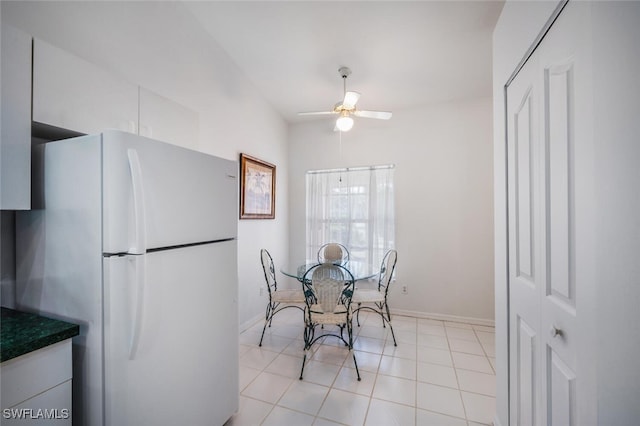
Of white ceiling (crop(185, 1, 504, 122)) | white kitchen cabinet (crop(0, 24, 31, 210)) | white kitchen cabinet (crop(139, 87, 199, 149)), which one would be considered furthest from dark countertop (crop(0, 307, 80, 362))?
white ceiling (crop(185, 1, 504, 122))

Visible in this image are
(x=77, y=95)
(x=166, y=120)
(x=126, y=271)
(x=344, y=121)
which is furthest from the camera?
(x=344, y=121)

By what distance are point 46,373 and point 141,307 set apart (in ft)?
1.25

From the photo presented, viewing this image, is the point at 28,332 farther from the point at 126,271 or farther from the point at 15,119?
the point at 15,119

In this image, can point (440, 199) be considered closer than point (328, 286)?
No

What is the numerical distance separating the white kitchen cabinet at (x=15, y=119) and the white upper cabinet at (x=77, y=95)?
0.03m

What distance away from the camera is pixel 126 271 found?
1.06 m

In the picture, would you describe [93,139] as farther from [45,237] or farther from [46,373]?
[46,373]

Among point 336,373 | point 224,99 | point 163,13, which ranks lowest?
point 336,373

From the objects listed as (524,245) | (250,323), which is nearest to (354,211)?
(250,323)

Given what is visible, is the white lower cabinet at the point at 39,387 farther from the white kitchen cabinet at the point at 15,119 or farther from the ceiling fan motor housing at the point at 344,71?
the ceiling fan motor housing at the point at 344,71

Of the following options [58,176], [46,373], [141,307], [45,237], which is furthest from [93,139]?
[46,373]

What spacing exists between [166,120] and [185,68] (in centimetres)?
85

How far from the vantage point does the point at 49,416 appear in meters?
0.96

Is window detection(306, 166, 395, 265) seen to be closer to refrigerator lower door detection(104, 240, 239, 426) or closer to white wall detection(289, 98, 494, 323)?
white wall detection(289, 98, 494, 323)
